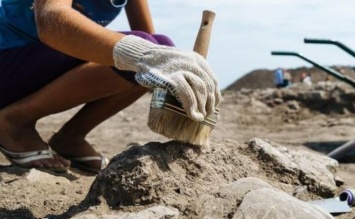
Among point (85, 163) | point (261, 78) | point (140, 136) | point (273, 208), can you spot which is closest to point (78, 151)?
point (85, 163)

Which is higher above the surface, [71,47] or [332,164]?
[71,47]

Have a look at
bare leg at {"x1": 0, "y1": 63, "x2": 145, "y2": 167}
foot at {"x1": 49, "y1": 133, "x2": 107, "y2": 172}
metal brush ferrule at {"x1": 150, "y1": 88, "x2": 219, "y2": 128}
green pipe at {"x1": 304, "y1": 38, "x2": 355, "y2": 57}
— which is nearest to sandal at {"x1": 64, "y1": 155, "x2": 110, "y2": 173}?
foot at {"x1": 49, "y1": 133, "x2": 107, "y2": 172}

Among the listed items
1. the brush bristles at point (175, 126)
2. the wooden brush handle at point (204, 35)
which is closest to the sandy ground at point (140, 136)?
the brush bristles at point (175, 126)

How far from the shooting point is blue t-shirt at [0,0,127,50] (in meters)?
3.05

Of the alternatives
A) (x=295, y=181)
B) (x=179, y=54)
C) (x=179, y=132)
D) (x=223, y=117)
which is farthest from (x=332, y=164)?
(x=223, y=117)

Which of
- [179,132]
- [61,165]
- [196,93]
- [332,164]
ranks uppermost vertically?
[196,93]

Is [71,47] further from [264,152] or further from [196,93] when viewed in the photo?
[264,152]

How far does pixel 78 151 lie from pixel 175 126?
1265 millimetres

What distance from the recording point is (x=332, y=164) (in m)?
3.10

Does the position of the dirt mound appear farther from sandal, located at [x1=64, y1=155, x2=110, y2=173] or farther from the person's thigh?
the person's thigh

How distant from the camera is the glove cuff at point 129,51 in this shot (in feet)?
6.95

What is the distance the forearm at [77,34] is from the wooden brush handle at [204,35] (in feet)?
1.34

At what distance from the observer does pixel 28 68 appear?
122 inches

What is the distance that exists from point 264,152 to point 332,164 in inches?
21.9
